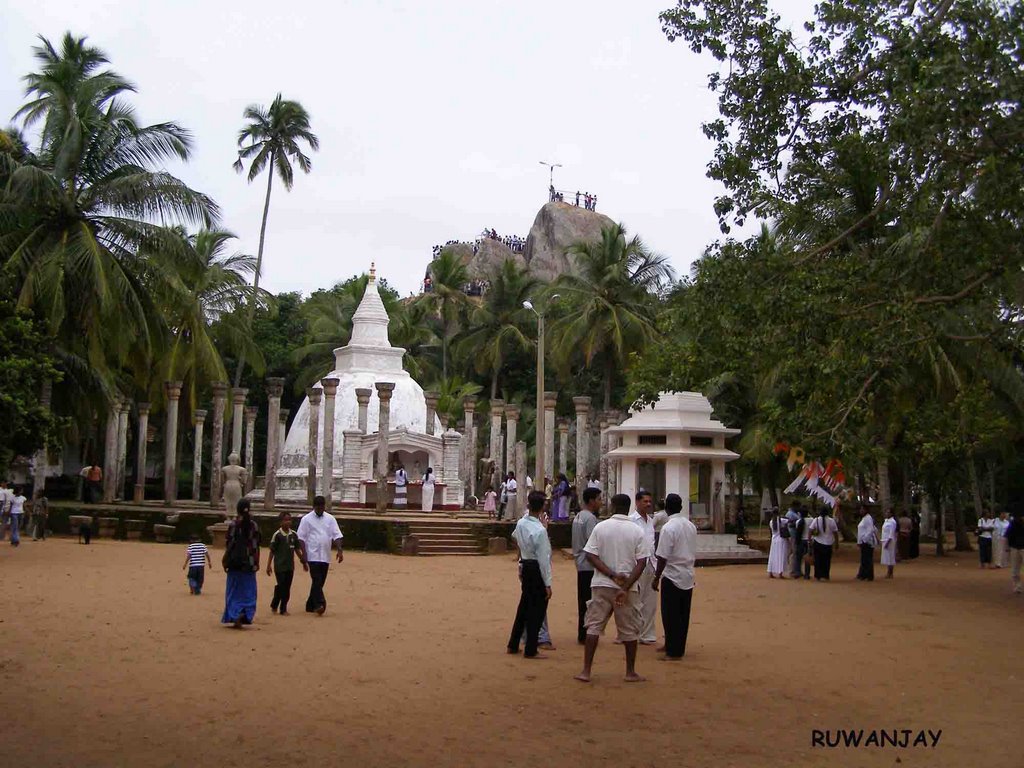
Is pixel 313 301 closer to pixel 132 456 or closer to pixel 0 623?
→ pixel 132 456

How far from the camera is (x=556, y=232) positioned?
221ft

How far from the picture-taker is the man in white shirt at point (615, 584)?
27.9 ft

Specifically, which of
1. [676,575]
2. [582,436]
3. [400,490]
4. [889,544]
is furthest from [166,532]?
[676,575]

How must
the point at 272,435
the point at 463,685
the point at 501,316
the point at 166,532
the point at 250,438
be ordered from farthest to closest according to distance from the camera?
1. the point at 501,316
2. the point at 250,438
3. the point at 272,435
4. the point at 166,532
5. the point at 463,685

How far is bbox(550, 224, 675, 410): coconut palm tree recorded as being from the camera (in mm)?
40531

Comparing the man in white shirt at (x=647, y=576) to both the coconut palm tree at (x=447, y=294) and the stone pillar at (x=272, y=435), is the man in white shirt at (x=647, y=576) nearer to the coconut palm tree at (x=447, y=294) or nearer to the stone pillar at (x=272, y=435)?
the stone pillar at (x=272, y=435)

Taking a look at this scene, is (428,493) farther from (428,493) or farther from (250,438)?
(250,438)

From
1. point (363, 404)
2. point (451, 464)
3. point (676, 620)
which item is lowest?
point (676, 620)

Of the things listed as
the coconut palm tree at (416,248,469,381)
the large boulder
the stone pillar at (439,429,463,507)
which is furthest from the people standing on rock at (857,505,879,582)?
the large boulder

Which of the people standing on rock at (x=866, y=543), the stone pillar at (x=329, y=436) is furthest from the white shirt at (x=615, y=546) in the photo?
the stone pillar at (x=329, y=436)

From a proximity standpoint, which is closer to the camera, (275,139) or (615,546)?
(615,546)

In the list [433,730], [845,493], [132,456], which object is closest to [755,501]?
[845,493]

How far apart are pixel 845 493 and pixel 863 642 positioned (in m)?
19.1

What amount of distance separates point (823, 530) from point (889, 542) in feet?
6.88
